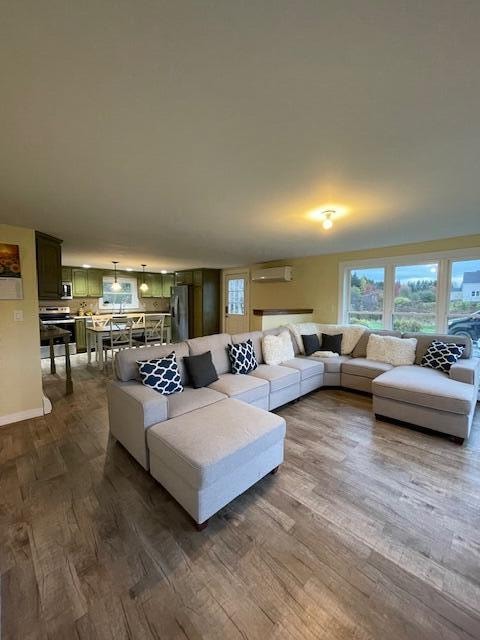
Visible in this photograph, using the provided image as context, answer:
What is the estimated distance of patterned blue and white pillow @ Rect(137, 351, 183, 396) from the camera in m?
2.30

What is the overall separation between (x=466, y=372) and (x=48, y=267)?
516 centimetres

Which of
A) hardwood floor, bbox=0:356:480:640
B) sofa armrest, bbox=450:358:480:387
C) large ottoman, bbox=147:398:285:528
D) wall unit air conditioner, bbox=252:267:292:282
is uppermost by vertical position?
A: wall unit air conditioner, bbox=252:267:292:282

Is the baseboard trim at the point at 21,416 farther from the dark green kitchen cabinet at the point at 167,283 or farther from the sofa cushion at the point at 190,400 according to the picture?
the dark green kitchen cabinet at the point at 167,283

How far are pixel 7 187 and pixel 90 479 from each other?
7.51ft

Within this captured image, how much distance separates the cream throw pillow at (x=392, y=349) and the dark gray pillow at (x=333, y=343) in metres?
0.45

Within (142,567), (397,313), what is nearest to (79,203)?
(142,567)

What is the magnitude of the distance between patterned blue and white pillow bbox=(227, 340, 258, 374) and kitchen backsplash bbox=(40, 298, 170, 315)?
488 centimetres

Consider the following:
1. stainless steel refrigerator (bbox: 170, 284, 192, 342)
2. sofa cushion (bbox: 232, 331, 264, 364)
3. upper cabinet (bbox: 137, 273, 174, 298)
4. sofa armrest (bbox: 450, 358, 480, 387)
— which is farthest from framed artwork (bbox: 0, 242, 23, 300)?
sofa armrest (bbox: 450, 358, 480, 387)

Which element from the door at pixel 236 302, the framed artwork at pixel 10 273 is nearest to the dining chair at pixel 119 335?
the framed artwork at pixel 10 273

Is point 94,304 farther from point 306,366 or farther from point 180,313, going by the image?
point 306,366

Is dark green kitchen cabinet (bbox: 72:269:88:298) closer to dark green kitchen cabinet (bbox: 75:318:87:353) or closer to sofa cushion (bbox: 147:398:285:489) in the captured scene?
dark green kitchen cabinet (bbox: 75:318:87:353)

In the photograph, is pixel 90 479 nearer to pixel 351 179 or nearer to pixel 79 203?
pixel 79 203

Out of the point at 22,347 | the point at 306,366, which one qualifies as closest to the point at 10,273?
the point at 22,347

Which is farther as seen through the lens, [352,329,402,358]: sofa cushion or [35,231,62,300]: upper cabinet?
[352,329,402,358]: sofa cushion
